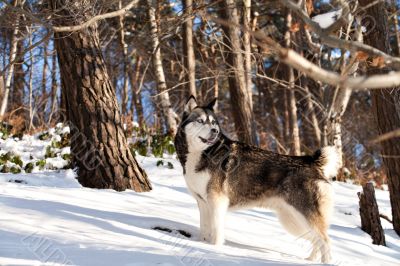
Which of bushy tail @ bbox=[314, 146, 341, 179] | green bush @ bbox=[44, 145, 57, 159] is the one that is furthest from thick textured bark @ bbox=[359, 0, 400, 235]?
green bush @ bbox=[44, 145, 57, 159]

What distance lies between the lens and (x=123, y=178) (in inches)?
273

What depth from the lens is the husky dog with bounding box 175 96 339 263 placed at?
525 cm

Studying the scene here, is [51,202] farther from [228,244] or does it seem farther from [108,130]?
[228,244]

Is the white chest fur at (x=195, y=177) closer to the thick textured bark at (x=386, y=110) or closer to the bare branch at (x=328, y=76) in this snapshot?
the thick textured bark at (x=386, y=110)

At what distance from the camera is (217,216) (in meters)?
5.32

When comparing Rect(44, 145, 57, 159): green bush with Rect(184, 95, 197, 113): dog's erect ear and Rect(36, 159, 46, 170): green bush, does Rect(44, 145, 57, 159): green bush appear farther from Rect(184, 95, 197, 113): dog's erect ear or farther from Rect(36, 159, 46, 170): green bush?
Rect(184, 95, 197, 113): dog's erect ear

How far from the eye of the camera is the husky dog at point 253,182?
5254mm

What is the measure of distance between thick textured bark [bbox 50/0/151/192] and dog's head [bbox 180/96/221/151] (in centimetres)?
148

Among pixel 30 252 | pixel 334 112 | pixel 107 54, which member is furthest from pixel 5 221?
pixel 107 54

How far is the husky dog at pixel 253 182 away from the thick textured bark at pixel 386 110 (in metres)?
1.47

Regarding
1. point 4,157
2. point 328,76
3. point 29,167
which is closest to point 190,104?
point 29,167

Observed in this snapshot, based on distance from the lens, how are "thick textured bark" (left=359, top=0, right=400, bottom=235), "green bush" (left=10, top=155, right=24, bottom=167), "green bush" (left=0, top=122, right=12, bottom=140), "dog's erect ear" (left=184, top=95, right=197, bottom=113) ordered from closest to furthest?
"dog's erect ear" (left=184, top=95, right=197, bottom=113)
"thick textured bark" (left=359, top=0, right=400, bottom=235)
"green bush" (left=10, top=155, right=24, bottom=167)
"green bush" (left=0, top=122, right=12, bottom=140)

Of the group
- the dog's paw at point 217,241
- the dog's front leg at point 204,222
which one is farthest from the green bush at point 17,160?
the dog's paw at point 217,241

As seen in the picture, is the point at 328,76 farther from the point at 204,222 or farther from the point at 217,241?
the point at 204,222
